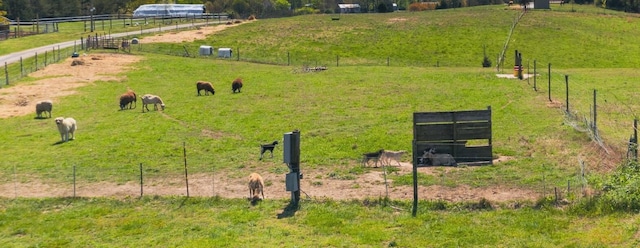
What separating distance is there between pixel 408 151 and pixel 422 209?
7959 millimetres

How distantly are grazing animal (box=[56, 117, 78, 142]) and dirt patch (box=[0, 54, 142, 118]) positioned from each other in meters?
9.28

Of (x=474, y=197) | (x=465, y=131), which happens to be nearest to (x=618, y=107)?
(x=465, y=131)

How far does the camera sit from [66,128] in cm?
3238

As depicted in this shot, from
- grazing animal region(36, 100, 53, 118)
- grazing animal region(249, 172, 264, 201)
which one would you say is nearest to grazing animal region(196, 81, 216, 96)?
grazing animal region(36, 100, 53, 118)

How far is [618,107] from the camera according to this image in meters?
37.3

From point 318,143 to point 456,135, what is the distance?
648cm

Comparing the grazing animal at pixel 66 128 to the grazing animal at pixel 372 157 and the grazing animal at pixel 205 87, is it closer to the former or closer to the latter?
the grazing animal at pixel 205 87

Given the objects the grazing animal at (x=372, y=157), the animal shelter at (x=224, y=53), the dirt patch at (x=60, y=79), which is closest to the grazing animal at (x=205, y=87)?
the dirt patch at (x=60, y=79)

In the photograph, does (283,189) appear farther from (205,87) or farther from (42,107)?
(205,87)

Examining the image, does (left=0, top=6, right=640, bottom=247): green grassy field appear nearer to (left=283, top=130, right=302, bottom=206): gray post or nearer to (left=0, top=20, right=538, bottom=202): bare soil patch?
(left=283, top=130, right=302, bottom=206): gray post

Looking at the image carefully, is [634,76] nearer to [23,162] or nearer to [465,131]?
[465,131]

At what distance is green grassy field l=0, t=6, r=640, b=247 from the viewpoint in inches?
709

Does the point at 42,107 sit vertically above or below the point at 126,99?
below

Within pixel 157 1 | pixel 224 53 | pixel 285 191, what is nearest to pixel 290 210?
pixel 285 191
